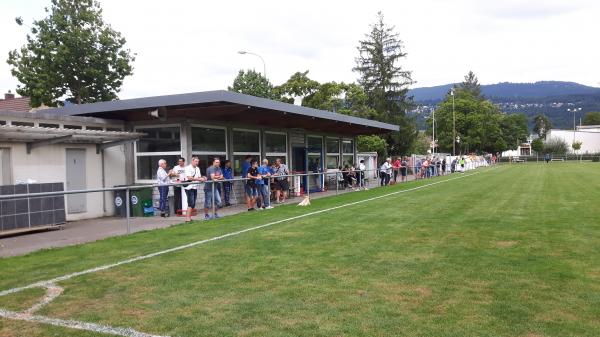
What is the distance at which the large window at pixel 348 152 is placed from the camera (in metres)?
29.5

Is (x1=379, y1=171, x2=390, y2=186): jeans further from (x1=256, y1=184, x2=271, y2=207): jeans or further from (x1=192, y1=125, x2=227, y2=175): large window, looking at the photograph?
(x1=256, y1=184, x2=271, y2=207): jeans

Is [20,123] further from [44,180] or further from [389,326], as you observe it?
[389,326]

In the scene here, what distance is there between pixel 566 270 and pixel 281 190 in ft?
42.0

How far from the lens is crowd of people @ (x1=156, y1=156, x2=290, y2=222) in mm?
13148

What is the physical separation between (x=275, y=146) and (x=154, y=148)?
6287 mm

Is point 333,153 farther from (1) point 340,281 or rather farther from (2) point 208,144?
(1) point 340,281

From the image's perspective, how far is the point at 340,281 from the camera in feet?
20.3

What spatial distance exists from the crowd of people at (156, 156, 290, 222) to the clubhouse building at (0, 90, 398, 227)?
106 cm

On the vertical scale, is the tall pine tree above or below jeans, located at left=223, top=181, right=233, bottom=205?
above

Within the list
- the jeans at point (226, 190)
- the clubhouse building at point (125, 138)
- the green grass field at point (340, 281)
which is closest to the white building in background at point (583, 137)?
the clubhouse building at point (125, 138)

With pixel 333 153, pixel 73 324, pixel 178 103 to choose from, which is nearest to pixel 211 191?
pixel 178 103

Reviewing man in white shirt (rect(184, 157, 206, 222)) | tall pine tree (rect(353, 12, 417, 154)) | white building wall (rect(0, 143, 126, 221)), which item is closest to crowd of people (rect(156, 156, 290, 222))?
man in white shirt (rect(184, 157, 206, 222))

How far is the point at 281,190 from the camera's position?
18625mm

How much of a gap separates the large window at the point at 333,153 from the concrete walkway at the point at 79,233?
12.8 metres
